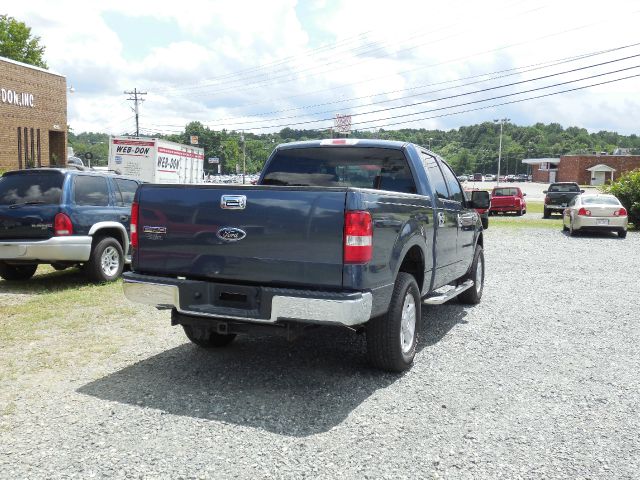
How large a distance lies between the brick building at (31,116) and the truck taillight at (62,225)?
2693cm

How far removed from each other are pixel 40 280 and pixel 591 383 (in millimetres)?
8465

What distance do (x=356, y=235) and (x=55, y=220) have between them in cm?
605

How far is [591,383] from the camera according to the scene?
16.3 feet

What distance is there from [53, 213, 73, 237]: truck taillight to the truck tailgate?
4.45 meters

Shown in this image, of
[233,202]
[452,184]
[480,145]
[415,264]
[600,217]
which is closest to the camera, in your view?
[233,202]

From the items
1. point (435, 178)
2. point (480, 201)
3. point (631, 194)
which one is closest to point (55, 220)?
point (435, 178)

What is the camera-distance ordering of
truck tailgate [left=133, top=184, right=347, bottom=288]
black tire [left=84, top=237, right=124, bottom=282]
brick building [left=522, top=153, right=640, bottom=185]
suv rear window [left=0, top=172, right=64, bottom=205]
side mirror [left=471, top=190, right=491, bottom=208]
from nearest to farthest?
truck tailgate [left=133, top=184, right=347, bottom=288]
side mirror [left=471, top=190, right=491, bottom=208]
suv rear window [left=0, top=172, right=64, bottom=205]
black tire [left=84, top=237, right=124, bottom=282]
brick building [left=522, top=153, right=640, bottom=185]

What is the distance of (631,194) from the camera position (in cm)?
2411

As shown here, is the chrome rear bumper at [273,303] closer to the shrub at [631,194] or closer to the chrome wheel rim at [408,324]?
the chrome wheel rim at [408,324]

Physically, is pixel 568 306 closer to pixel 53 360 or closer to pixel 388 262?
pixel 388 262

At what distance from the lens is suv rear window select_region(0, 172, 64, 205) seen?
28.8 feet

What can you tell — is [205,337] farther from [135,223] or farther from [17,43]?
[17,43]

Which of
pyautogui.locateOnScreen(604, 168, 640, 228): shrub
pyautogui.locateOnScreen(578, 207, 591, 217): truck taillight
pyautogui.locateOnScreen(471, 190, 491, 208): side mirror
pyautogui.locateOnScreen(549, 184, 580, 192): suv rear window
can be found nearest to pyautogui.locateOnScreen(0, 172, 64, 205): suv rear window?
pyautogui.locateOnScreen(471, 190, 491, 208): side mirror

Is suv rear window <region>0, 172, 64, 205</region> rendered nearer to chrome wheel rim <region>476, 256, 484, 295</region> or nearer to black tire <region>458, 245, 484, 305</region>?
black tire <region>458, 245, 484, 305</region>
